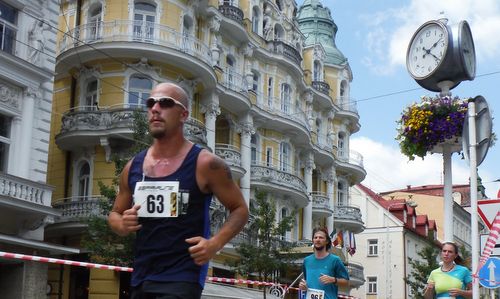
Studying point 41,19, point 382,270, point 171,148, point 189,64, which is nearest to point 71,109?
point 189,64

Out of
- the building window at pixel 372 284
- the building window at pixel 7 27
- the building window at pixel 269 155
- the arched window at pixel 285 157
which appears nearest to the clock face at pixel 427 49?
the building window at pixel 7 27

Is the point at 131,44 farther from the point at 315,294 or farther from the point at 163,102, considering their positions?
the point at 163,102

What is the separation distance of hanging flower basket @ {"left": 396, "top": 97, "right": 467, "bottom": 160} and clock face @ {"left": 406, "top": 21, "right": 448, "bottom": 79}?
516 mm

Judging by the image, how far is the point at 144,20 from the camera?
30.5m

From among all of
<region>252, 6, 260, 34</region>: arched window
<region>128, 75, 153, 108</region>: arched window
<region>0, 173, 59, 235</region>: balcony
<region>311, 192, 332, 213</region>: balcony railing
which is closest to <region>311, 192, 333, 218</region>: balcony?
<region>311, 192, 332, 213</region>: balcony railing

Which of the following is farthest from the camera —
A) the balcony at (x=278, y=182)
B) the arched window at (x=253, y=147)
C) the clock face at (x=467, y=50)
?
the arched window at (x=253, y=147)

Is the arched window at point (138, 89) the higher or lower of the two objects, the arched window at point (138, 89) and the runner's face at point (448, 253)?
the higher

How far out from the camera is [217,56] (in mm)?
34500

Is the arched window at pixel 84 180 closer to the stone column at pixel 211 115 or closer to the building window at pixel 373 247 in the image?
the stone column at pixel 211 115

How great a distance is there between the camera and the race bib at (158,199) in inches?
185

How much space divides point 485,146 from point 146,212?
7.37 metres

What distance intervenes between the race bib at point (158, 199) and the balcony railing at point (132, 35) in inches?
1002

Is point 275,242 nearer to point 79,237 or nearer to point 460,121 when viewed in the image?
point 79,237

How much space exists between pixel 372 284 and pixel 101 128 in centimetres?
3655
